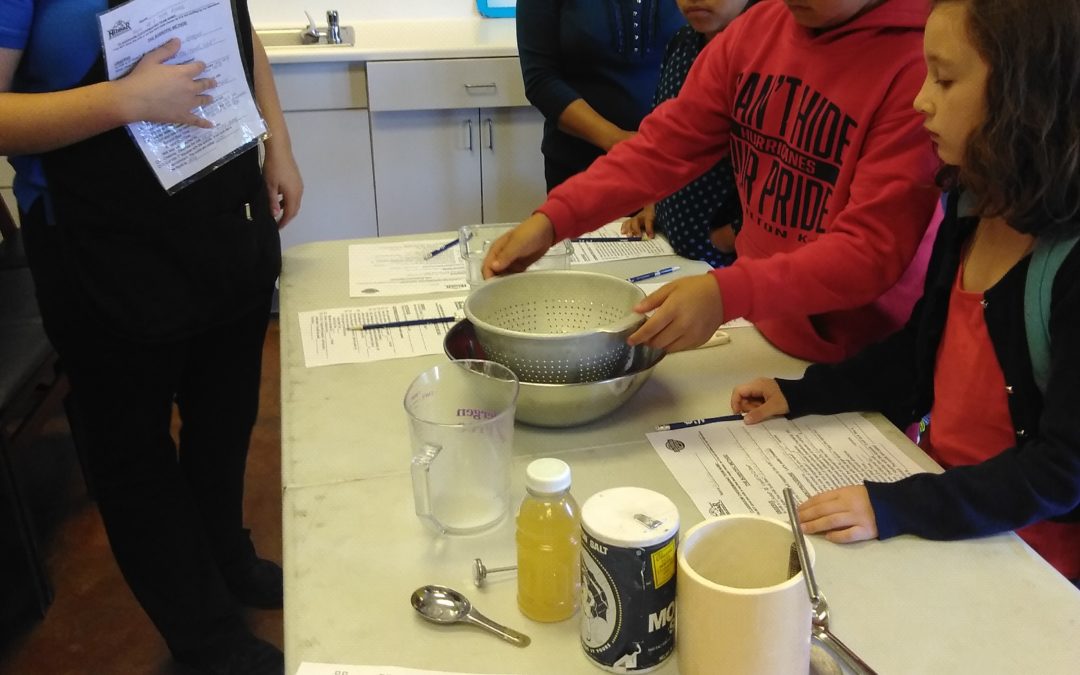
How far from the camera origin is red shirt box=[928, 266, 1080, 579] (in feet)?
3.24

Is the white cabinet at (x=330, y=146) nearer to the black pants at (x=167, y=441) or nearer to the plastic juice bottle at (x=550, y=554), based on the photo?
the black pants at (x=167, y=441)

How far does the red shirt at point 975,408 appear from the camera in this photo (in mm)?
987

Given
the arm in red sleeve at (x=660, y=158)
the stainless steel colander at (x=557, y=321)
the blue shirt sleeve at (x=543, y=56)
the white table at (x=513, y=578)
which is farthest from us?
the blue shirt sleeve at (x=543, y=56)

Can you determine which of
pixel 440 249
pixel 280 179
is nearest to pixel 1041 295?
pixel 440 249

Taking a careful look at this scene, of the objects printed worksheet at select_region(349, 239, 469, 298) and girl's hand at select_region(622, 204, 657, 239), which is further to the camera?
girl's hand at select_region(622, 204, 657, 239)

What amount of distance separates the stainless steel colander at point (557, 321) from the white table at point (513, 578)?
8cm

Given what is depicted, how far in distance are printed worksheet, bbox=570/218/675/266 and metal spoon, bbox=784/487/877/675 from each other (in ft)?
2.96

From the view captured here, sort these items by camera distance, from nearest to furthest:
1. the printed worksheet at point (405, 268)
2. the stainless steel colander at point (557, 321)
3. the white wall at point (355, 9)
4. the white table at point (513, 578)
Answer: the white table at point (513, 578)
the stainless steel colander at point (557, 321)
the printed worksheet at point (405, 268)
the white wall at point (355, 9)

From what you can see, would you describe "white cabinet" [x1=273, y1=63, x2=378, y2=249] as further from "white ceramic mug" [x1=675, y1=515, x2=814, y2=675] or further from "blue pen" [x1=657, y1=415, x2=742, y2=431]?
"white ceramic mug" [x1=675, y1=515, x2=814, y2=675]

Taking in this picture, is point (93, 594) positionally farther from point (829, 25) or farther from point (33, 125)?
point (829, 25)

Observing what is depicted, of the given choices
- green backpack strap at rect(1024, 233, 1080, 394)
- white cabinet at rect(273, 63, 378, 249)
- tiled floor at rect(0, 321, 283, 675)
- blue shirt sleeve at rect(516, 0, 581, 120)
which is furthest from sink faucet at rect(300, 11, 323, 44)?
green backpack strap at rect(1024, 233, 1080, 394)

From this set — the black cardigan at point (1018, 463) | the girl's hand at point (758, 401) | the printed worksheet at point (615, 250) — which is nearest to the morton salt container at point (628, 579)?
the black cardigan at point (1018, 463)

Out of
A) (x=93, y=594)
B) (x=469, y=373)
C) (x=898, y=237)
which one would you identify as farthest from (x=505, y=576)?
(x=93, y=594)

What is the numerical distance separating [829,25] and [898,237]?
0.94 feet
